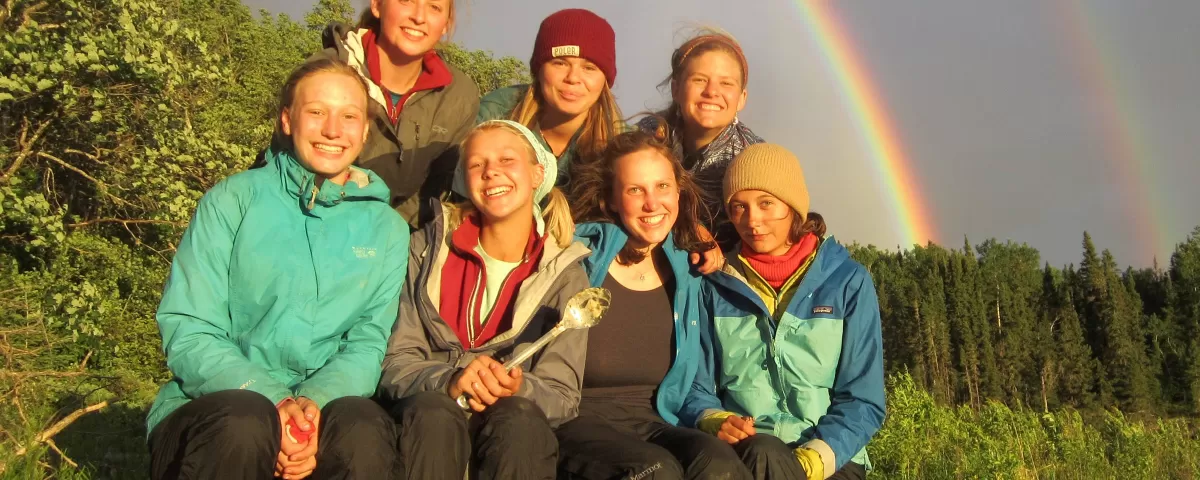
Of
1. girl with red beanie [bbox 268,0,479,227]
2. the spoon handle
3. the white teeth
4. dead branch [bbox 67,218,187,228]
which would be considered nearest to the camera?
the spoon handle

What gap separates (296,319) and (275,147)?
0.67 metres

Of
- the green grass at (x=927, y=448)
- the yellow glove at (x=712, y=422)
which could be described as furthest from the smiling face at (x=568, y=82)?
the green grass at (x=927, y=448)

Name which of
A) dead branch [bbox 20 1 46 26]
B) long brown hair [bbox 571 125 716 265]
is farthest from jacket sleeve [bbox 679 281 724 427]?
dead branch [bbox 20 1 46 26]

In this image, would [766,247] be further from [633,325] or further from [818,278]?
[633,325]

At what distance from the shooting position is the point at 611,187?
170 inches

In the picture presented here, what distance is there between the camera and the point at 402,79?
4.37 m

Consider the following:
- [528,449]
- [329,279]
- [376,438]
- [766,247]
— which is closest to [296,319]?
[329,279]

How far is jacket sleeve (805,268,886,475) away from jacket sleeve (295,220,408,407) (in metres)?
1.63

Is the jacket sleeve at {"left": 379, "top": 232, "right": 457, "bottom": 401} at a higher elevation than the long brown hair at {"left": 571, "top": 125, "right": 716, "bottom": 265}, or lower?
lower

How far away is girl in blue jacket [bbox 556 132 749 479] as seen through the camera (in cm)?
373

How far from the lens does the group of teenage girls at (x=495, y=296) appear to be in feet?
9.44

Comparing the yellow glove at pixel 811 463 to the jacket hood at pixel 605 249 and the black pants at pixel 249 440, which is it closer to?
the jacket hood at pixel 605 249

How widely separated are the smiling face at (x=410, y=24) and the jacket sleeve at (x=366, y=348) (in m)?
1.09

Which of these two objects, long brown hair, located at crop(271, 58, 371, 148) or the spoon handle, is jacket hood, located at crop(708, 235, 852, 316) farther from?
long brown hair, located at crop(271, 58, 371, 148)
